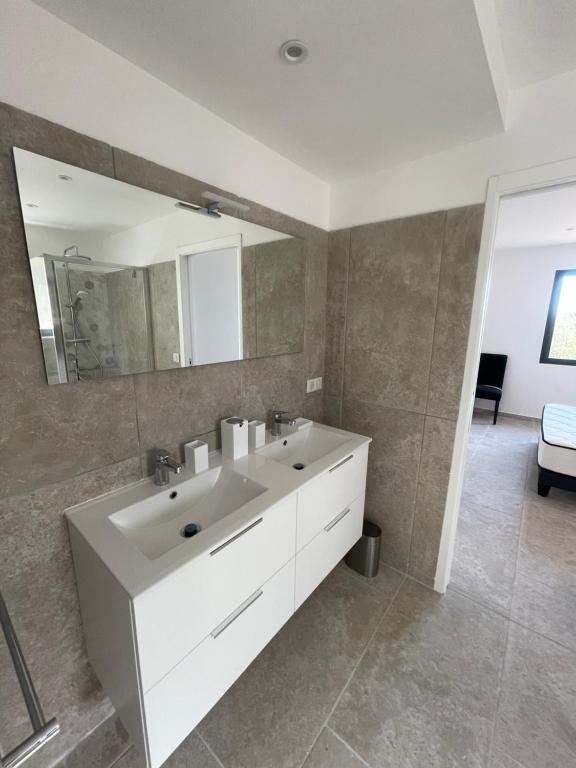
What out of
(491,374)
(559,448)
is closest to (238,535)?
(559,448)

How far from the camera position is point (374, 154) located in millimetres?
1663

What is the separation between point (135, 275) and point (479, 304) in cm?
156

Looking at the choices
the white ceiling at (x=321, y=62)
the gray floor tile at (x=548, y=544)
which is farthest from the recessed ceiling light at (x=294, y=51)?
the gray floor tile at (x=548, y=544)

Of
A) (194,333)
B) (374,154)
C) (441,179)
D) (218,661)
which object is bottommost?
(218,661)

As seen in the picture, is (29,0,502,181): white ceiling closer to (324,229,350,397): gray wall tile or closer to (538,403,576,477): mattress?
(324,229,350,397): gray wall tile

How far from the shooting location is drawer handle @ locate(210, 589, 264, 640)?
1064 mm

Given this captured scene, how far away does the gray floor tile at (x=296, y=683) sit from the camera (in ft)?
4.04

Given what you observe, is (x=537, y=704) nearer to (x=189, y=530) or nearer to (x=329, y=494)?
(x=329, y=494)

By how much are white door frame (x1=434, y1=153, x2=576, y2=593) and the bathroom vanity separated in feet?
2.22

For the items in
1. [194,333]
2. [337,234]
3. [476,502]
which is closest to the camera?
[194,333]

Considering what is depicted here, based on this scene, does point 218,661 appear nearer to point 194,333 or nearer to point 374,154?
point 194,333

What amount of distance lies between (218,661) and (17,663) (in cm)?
62

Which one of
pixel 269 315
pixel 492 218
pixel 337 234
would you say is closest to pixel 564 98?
pixel 492 218

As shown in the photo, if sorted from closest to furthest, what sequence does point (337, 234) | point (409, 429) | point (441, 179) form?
point (441, 179) → point (409, 429) → point (337, 234)
